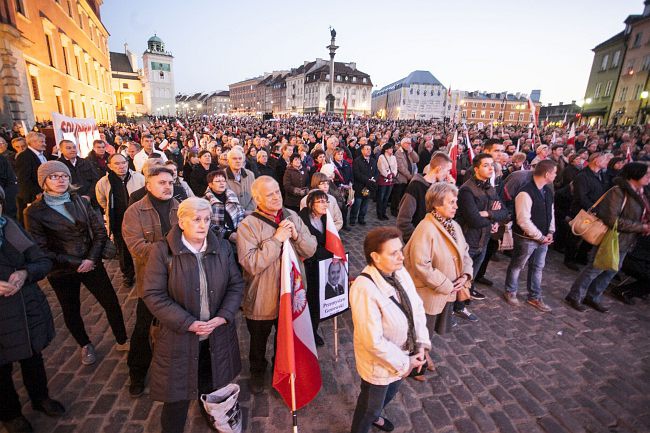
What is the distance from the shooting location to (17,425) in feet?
9.36

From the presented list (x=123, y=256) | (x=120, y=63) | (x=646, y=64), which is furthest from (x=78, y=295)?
(x=120, y=63)

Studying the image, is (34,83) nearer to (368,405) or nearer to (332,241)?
(332,241)

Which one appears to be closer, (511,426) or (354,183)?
(511,426)

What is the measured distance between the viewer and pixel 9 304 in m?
2.61

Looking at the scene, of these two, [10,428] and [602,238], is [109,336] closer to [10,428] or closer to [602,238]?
[10,428]

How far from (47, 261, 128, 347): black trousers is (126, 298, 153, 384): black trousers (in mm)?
714

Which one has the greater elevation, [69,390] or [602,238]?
[602,238]

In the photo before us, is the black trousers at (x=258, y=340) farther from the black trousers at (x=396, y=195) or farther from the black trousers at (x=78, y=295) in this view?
the black trousers at (x=396, y=195)

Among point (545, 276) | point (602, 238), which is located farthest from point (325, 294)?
point (545, 276)

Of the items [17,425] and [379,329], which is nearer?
[379,329]

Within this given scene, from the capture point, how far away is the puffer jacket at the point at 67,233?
3203 mm

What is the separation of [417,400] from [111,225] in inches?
197

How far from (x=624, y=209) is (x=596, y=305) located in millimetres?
1628

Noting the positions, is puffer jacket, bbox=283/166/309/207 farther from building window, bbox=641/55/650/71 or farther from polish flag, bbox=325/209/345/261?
building window, bbox=641/55/650/71
